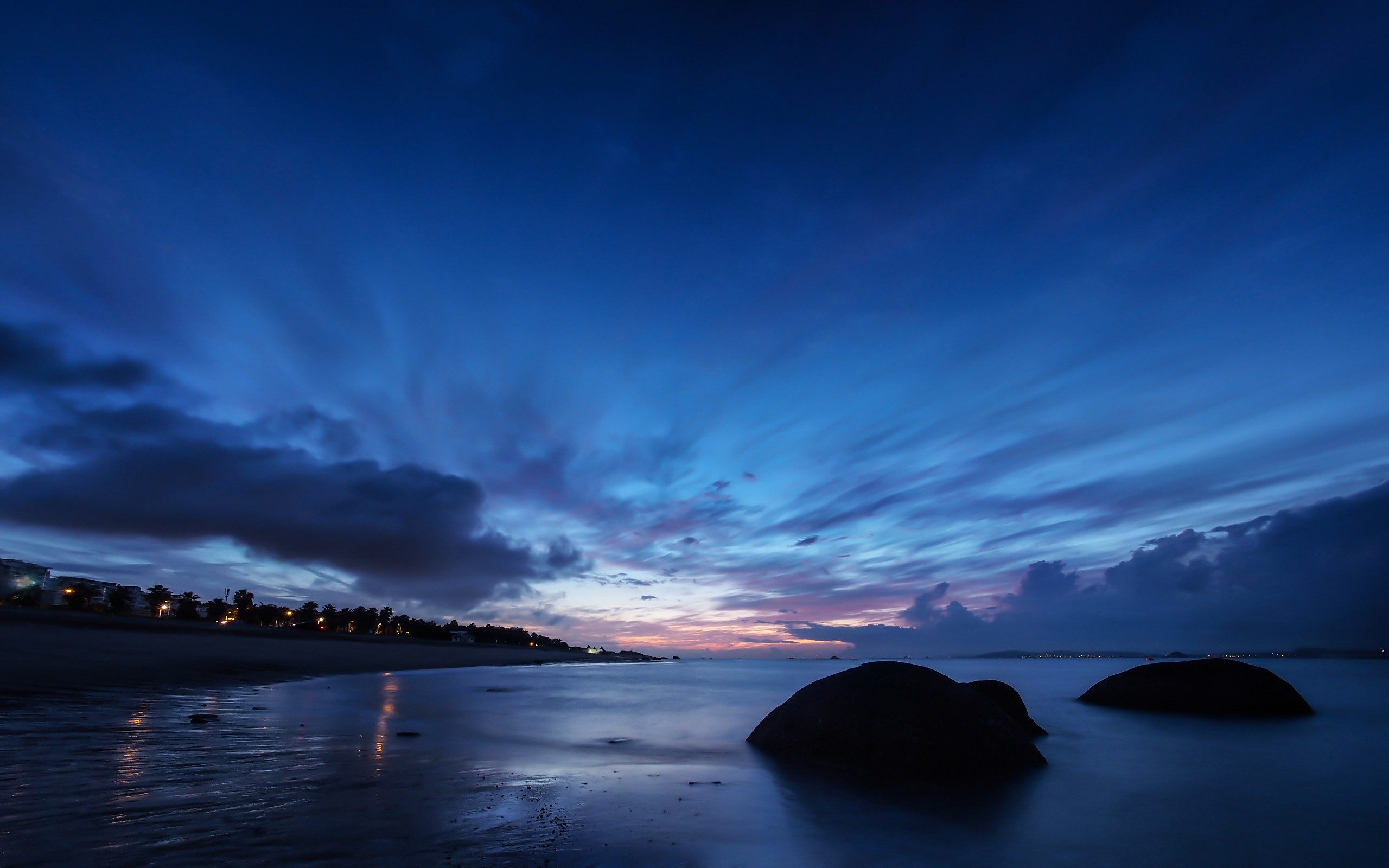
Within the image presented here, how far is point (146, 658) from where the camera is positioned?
23000 mm

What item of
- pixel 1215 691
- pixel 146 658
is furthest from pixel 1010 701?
pixel 146 658

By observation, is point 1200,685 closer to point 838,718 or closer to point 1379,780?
point 1379,780

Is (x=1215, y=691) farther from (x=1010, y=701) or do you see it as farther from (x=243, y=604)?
(x=243, y=604)

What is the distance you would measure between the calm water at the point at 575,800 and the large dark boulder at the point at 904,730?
85cm

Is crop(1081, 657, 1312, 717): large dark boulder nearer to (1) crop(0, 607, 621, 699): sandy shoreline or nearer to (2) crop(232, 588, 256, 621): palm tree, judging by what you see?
(1) crop(0, 607, 621, 699): sandy shoreline

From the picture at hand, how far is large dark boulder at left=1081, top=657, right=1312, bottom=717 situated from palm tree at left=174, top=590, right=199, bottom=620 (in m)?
127

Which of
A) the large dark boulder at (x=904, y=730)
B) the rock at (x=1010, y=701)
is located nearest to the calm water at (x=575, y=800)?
the rock at (x=1010, y=701)

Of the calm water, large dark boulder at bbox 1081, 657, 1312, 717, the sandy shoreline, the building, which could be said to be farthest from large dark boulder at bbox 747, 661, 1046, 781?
the building

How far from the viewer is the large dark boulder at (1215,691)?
22.8 metres

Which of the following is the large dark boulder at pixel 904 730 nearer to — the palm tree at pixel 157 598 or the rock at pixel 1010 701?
the rock at pixel 1010 701

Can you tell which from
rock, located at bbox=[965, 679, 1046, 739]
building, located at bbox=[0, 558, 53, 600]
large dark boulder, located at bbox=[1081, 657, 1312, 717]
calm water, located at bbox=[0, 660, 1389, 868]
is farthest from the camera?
building, located at bbox=[0, 558, 53, 600]

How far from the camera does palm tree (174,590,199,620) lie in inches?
4058

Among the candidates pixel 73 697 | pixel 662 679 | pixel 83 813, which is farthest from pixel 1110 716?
pixel 662 679

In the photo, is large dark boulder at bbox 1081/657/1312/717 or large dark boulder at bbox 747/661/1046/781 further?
large dark boulder at bbox 1081/657/1312/717
